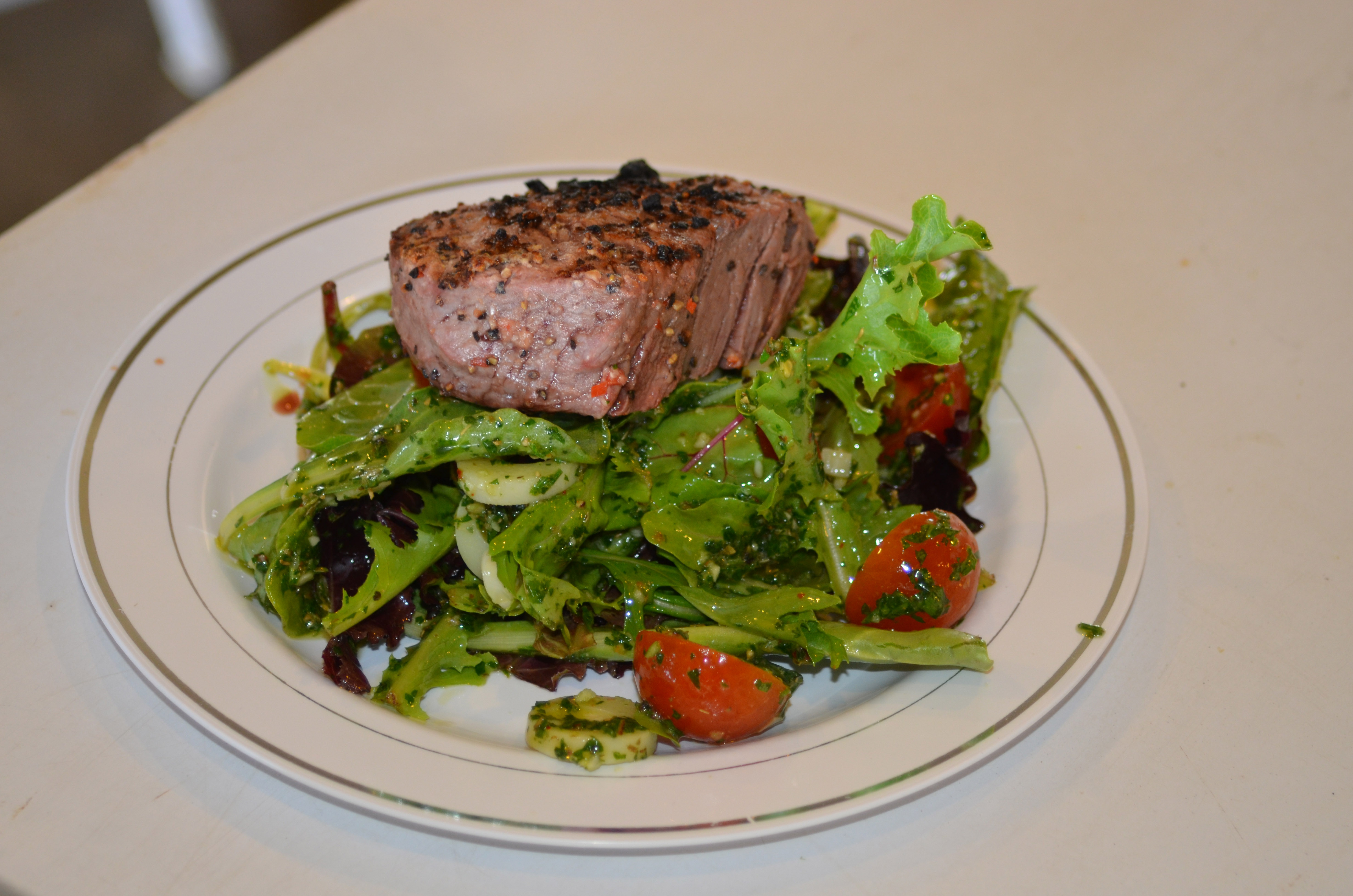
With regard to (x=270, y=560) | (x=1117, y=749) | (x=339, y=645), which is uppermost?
(x=270, y=560)

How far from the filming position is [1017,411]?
3.23m

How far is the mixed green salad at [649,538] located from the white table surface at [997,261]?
40 centimetres

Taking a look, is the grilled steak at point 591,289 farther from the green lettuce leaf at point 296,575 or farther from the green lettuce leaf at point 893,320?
the green lettuce leaf at point 296,575

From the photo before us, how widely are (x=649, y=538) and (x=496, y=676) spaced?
23.6 inches

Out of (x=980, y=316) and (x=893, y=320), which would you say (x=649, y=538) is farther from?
(x=980, y=316)

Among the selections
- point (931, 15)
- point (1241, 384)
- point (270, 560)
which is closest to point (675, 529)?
point (270, 560)

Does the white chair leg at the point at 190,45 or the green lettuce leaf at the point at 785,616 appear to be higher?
the white chair leg at the point at 190,45

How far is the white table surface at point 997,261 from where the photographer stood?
2.19 meters

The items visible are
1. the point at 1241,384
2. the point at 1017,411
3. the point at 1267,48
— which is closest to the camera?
the point at 1017,411

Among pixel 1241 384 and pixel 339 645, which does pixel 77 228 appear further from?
pixel 1241 384

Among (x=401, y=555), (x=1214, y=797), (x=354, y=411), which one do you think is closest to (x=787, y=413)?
(x=401, y=555)

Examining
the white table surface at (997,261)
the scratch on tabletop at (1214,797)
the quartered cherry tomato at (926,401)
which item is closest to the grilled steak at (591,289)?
the quartered cherry tomato at (926,401)

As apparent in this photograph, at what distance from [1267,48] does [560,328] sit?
5.39 meters

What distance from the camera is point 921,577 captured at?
258 cm
